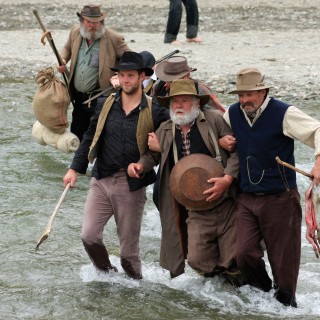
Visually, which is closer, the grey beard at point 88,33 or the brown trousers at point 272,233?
the brown trousers at point 272,233

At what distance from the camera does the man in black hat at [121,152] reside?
27.7 feet

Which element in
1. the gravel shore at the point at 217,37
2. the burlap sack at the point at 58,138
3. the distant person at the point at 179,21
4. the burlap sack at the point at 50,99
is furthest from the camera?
the distant person at the point at 179,21

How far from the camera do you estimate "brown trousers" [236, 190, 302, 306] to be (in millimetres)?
8062

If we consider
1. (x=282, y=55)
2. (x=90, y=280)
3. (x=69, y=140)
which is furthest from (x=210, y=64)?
(x=90, y=280)

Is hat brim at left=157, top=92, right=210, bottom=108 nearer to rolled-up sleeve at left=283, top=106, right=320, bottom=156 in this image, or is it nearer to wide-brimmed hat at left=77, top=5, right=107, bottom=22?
rolled-up sleeve at left=283, top=106, right=320, bottom=156

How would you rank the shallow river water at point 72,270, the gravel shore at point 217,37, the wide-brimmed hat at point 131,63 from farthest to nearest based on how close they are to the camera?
the gravel shore at point 217,37 → the shallow river water at point 72,270 → the wide-brimmed hat at point 131,63

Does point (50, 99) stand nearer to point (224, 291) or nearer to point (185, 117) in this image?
point (224, 291)

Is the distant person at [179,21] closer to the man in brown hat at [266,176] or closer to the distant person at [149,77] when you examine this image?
the distant person at [149,77]

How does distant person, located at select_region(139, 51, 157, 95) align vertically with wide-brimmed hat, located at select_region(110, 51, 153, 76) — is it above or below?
below

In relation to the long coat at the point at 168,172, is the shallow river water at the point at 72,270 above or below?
below

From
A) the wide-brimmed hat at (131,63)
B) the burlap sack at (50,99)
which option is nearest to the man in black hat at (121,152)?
the wide-brimmed hat at (131,63)

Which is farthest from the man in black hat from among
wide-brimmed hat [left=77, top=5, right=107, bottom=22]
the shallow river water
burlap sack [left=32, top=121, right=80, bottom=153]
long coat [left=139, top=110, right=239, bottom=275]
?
burlap sack [left=32, top=121, right=80, bottom=153]

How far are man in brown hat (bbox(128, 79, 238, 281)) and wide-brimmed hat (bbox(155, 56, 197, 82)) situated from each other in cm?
54

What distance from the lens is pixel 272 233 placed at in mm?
8109
